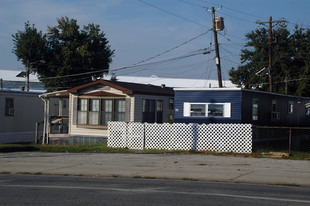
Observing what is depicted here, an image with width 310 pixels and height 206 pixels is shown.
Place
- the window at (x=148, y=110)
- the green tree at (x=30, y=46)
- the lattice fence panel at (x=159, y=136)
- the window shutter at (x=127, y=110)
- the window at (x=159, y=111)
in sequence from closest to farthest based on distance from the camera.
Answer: the lattice fence panel at (x=159, y=136), the window shutter at (x=127, y=110), the window at (x=148, y=110), the window at (x=159, y=111), the green tree at (x=30, y=46)

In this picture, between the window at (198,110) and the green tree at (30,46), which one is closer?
the window at (198,110)

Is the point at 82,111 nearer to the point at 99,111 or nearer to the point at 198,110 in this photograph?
the point at 99,111

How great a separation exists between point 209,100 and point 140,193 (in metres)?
15.1

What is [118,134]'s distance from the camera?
2495cm

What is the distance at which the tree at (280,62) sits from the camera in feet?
174

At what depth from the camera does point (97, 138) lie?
2869cm

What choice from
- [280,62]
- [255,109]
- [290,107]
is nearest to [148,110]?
[255,109]

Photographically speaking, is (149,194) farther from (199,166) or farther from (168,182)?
(199,166)

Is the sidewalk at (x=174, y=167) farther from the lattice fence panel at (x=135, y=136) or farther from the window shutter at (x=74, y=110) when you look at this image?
the window shutter at (x=74, y=110)

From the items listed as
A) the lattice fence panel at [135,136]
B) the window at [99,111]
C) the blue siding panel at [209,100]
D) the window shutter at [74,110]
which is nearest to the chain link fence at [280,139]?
the blue siding panel at [209,100]

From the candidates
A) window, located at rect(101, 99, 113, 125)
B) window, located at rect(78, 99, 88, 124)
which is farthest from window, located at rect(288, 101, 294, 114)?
window, located at rect(78, 99, 88, 124)

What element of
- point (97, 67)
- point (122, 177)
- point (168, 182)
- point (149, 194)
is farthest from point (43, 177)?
point (97, 67)

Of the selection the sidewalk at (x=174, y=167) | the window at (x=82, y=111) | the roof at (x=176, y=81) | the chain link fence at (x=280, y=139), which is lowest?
the sidewalk at (x=174, y=167)

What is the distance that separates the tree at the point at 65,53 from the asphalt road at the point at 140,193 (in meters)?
36.4
